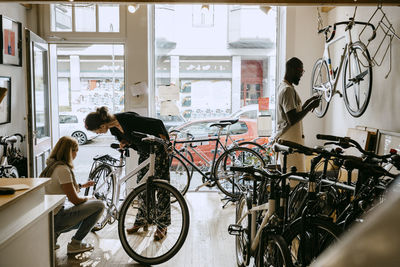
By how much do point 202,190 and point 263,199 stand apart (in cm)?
313

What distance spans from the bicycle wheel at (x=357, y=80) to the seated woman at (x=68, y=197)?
8.62 ft

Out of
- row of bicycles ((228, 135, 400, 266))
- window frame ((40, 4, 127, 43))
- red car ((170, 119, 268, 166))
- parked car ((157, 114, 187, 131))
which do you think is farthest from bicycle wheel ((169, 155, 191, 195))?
row of bicycles ((228, 135, 400, 266))

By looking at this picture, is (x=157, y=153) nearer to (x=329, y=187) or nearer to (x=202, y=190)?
(x=329, y=187)

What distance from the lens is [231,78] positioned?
19.0 ft

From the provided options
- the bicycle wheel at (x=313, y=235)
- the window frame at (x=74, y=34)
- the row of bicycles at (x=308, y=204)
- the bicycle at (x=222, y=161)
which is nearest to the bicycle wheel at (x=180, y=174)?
the bicycle at (x=222, y=161)

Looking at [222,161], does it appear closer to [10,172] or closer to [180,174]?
[180,174]

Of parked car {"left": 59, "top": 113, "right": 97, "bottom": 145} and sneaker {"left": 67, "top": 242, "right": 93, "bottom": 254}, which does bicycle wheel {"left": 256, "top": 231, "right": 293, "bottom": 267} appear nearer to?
sneaker {"left": 67, "top": 242, "right": 93, "bottom": 254}

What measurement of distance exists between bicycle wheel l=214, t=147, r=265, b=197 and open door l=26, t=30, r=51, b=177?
7.16ft

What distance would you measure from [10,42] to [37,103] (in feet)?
2.47

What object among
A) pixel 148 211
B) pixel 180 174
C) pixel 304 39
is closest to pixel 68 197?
pixel 148 211

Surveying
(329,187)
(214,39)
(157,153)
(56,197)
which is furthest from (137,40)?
(329,187)

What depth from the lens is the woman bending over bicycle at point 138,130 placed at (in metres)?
3.56

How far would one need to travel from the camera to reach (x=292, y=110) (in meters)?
3.46

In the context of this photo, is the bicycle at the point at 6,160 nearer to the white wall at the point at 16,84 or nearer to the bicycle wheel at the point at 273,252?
the white wall at the point at 16,84
